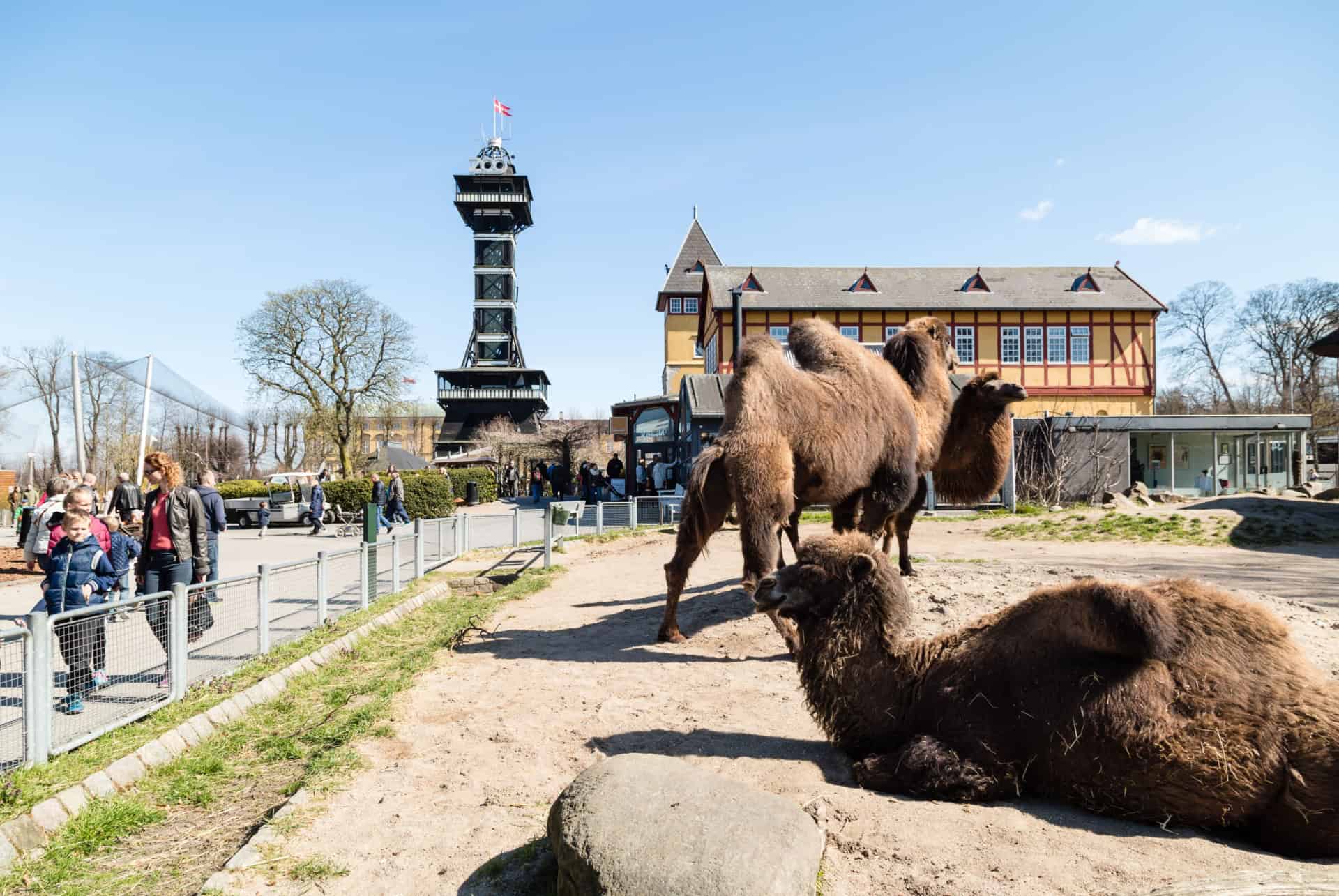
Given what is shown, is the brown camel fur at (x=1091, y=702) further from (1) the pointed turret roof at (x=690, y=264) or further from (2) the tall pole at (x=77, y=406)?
(1) the pointed turret roof at (x=690, y=264)

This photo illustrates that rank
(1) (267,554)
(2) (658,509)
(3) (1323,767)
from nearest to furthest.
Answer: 1. (3) (1323,767)
2. (1) (267,554)
3. (2) (658,509)

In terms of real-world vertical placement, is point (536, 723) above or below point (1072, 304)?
below

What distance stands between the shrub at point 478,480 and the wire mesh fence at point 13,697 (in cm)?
3427

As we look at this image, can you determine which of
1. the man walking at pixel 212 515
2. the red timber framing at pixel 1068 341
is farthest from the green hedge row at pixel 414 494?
the man walking at pixel 212 515

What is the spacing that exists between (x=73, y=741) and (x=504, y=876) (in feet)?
10.5

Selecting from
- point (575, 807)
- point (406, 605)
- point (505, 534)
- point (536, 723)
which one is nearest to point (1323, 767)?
point (575, 807)

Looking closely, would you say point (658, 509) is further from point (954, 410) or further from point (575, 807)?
point (575, 807)

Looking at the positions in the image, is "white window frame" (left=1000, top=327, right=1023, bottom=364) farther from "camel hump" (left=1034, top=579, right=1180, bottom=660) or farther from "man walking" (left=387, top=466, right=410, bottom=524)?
"camel hump" (left=1034, top=579, right=1180, bottom=660)

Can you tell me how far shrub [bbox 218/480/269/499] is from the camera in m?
34.1

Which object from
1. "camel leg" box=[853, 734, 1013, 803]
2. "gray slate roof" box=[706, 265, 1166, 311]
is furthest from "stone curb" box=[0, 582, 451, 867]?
"gray slate roof" box=[706, 265, 1166, 311]

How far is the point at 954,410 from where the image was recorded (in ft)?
27.4

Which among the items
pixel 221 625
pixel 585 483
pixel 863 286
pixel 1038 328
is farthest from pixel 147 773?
pixel 1038 328

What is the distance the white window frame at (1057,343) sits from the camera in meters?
→ 37.6

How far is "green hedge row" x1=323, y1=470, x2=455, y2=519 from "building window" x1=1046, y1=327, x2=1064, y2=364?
28.4 metres
